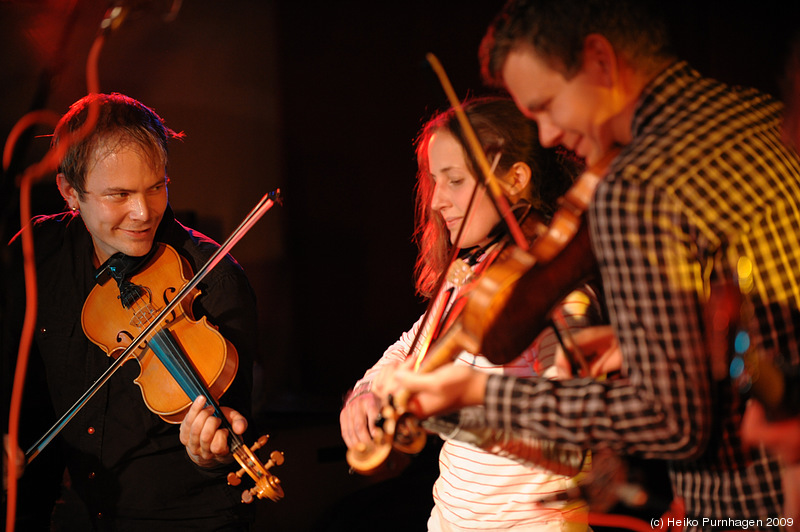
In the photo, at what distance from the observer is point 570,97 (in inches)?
39.5

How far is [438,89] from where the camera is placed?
1.32 metres

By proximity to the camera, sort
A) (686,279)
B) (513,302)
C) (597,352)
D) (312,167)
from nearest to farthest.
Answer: (686,279)
(513,302)
(597,352)
(312,167)

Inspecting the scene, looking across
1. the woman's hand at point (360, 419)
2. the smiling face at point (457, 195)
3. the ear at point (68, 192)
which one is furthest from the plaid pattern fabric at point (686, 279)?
the ear at point (68, 192)

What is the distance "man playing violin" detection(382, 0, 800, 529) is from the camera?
2.79 feet

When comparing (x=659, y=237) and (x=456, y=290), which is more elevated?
(x=659, y=237)

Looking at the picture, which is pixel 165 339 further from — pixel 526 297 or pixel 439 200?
pixel 526 297

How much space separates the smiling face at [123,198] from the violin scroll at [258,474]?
0.58 m

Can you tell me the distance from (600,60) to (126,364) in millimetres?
1330

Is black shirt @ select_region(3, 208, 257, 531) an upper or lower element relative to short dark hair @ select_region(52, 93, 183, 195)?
lower

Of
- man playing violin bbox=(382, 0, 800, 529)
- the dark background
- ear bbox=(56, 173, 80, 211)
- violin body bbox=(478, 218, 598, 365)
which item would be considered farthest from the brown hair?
the dark background

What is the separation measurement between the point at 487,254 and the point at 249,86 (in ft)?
7.02

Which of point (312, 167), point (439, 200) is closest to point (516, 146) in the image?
point (439, 200)

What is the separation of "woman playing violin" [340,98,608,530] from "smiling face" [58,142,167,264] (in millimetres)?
659

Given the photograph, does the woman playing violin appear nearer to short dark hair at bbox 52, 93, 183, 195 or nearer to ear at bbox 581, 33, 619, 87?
ear at bbox 581, 33, 619, 87
